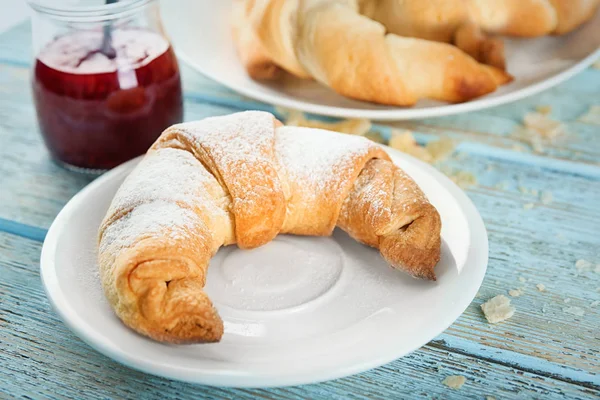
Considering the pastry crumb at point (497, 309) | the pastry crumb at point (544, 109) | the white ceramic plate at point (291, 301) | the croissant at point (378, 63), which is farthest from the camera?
the pastry crumb at point (544, 109)

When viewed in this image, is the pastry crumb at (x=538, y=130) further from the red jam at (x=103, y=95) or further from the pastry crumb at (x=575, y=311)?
the red jam at (x=103, y=95)

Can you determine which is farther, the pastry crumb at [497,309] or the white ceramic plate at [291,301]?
the pastry crumb at [497,309]

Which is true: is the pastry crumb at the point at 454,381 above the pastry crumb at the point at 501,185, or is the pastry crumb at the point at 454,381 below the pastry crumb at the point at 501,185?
above

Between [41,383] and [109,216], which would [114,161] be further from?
[41,383]

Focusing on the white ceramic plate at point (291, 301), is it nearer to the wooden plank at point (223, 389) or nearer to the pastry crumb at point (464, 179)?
the wooden plank at point (223, 389)

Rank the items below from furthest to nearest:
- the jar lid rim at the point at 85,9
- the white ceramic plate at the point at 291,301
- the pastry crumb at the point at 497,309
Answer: the jar lid rim at the point at 85,9, the pastry crumb at the point at 497,309, the white ceramic plate at the point at 291,301

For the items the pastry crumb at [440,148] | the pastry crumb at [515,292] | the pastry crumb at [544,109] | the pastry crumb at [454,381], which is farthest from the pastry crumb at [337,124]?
the pastry crumb at [454,381]

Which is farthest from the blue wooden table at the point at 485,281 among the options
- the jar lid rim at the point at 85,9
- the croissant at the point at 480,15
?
the jar lid rim at the point at 85,9

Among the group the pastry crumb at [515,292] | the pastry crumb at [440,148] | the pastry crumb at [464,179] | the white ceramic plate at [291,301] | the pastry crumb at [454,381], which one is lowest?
the pastry crumb at [440,148]
